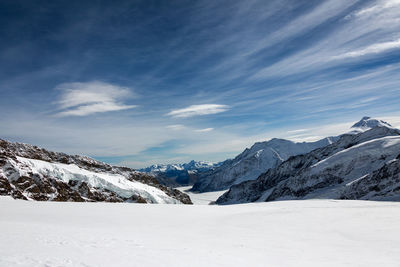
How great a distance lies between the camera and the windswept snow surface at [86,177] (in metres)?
71.9

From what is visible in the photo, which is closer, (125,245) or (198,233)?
(125,245)

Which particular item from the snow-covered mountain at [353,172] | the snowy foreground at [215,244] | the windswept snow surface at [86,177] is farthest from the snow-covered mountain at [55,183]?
the snow-covered mountain at [353,172]

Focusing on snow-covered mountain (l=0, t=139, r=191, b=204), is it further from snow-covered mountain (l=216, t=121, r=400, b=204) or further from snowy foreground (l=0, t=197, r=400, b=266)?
snow-covered mountain (l=216, t=121, r=400, b=204)

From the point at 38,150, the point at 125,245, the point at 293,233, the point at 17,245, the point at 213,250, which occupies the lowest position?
the point at 293,233

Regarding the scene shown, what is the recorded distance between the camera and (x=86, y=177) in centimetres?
8100

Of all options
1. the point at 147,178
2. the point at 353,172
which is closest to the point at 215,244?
the point at 353,172

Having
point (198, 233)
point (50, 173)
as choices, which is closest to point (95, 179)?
point (50, 173)

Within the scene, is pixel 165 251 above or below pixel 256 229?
above

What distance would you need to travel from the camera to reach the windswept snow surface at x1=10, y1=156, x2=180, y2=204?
71938 mm

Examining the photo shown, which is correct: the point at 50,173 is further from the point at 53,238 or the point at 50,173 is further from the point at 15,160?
the point at 53,238

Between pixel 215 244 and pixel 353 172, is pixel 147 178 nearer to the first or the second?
pixel 353 172

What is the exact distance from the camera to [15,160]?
68.8m

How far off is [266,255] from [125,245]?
21.5 feet

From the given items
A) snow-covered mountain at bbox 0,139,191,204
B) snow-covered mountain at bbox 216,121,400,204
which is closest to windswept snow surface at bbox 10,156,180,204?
snow-covered mountain at bbox 0,139,191,204
